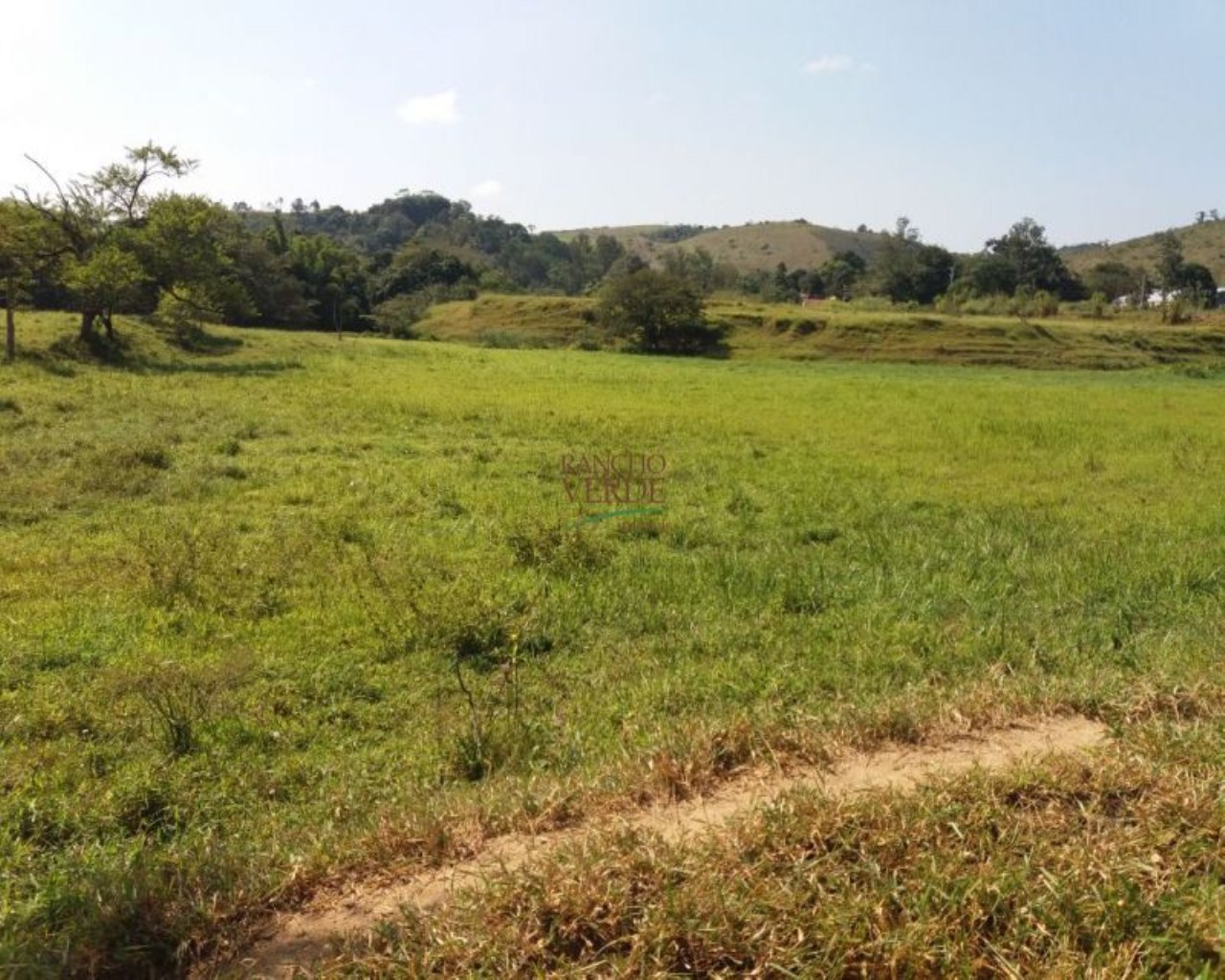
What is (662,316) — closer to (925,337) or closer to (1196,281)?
(925,337)

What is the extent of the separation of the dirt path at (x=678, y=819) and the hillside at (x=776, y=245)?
141 metres

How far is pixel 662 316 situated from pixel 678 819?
166ft

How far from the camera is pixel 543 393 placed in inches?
942

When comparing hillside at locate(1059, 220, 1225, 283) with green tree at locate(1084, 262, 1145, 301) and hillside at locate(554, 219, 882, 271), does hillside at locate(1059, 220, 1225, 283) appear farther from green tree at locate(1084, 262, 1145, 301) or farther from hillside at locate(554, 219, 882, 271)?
hillside at locate(554, 219, 882, 271)

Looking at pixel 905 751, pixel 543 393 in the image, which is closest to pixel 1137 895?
pixel 905 751

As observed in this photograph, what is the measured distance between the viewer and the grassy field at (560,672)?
2.69 m

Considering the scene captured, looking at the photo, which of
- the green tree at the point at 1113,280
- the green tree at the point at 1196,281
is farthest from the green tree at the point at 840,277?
the green tree at the point at 1196,281

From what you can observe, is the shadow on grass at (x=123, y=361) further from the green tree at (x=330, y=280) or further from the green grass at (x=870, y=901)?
the green tree at (x=330, y=280)

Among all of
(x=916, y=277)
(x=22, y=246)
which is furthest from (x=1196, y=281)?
(x=22, y=246)

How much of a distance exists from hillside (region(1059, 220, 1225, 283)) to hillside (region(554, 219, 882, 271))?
42559 millimetres

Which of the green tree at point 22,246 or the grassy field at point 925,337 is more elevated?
the green tree at point 22,246
